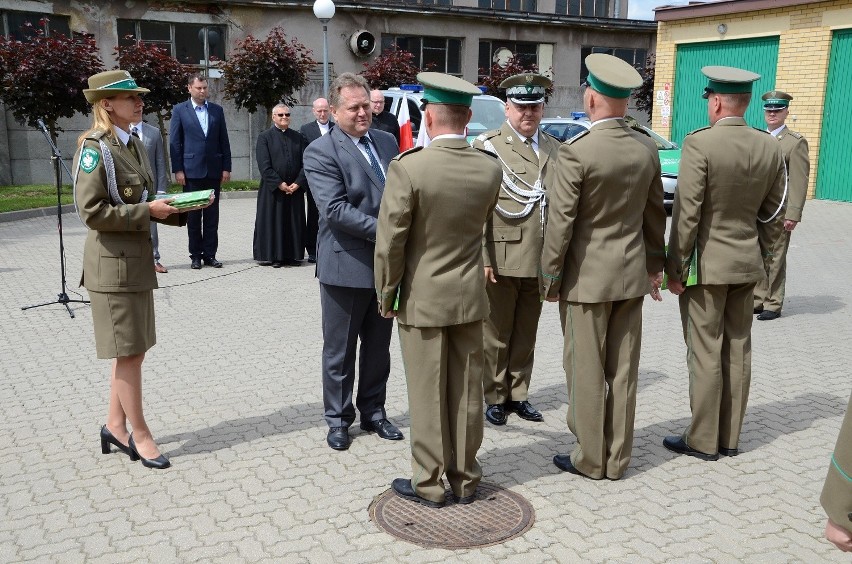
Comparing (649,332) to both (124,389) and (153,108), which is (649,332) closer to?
(124,389)

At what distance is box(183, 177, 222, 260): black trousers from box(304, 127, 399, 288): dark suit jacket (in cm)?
605

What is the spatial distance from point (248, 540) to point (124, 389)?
52.4 inches

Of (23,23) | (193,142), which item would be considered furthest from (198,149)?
(23,23)

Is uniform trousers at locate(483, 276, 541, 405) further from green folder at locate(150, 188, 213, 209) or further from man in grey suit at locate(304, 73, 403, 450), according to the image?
green folder at locate(150, 188, 213, 209)

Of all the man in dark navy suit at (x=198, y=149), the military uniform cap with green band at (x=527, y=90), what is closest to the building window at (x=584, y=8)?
the man in dark navy suit at (x=198, y=149)

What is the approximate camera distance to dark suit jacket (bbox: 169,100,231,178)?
10305 mm

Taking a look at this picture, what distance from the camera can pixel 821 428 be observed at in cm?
537

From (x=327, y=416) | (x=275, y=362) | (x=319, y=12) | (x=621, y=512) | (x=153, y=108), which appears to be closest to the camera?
(x=621, y=512)

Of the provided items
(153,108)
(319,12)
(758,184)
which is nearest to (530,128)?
(758,184)

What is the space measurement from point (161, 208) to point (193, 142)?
612 cm

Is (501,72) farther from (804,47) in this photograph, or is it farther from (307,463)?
(307,463)

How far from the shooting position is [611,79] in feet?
13.9

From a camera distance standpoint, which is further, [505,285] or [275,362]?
[275,362]

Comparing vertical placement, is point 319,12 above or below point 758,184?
above
